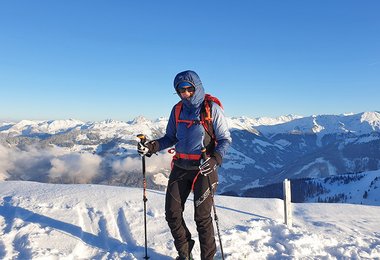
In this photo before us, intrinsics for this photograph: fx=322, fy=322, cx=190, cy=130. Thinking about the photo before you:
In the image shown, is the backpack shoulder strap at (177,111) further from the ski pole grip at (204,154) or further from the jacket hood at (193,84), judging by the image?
the ski pole grip at (204,154)

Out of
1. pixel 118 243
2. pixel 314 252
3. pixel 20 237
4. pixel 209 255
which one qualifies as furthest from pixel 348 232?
pixel 20 237

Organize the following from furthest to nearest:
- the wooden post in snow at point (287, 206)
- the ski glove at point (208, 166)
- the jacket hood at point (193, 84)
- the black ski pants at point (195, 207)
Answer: the wooden post in snow at point (287, 206), the black ski pants at point (195, 207), the jacket hood at point (193, 84), the ski glove at point (208, 166)

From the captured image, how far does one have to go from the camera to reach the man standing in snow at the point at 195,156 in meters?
6.52

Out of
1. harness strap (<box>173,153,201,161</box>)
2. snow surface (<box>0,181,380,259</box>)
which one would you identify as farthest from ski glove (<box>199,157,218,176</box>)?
snow surface (<box>0,181,380,259</box>)

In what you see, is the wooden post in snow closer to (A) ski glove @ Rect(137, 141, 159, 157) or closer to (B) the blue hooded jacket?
(B) the blue hooded jacket

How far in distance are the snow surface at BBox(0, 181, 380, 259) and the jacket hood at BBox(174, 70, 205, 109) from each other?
3.69 m

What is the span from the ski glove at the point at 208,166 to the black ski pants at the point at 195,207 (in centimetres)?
38

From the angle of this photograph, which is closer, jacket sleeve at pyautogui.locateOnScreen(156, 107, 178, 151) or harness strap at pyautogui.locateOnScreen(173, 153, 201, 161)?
harness strap at pyautogui.locateOnScreen(173, 153, 201, 161)

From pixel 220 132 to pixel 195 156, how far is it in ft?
2.37

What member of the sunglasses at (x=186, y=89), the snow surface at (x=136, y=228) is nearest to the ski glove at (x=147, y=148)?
the sunglasses at (x=186, y=89)

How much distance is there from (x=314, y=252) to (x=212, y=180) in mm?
3440

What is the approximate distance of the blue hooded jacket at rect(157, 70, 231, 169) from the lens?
650cm

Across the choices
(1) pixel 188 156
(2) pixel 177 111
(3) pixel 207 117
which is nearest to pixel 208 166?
(1) pixel 188 156

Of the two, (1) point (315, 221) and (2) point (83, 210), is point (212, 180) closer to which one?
(2) point (83, 210)
